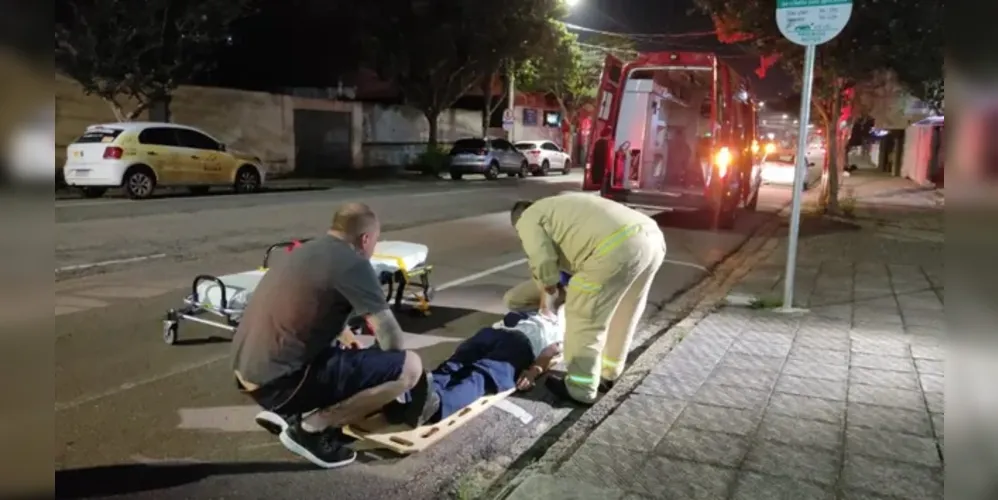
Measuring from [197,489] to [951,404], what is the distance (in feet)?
10.6

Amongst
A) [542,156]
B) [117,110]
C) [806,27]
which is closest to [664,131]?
[806,27]

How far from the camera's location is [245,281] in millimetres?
6164

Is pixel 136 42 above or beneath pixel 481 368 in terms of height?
above

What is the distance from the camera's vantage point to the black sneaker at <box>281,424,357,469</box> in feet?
13.1

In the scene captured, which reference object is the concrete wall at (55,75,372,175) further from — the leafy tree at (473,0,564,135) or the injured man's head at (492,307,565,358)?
the injured man's head at (492,307,565,358)

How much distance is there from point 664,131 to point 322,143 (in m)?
17.9

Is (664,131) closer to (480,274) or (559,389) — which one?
(480,274)

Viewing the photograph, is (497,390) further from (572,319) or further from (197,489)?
(197,489)

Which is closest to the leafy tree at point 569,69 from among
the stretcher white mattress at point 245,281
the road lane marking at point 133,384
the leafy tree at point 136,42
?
the leafy tree at point 136,42

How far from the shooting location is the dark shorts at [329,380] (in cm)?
383

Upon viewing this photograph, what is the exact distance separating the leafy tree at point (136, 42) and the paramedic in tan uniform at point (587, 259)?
17.0 m

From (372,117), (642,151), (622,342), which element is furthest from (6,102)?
(372,117)

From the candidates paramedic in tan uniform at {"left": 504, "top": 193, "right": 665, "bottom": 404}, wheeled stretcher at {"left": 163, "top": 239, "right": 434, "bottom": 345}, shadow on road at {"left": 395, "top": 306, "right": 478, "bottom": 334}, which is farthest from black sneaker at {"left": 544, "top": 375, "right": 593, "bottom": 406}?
shadow on road at {"left": 395, "top": 306, "right": 478, "bottom": 334}

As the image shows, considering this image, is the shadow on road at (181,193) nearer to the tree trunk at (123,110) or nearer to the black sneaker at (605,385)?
the tree trunk at (123,110)
